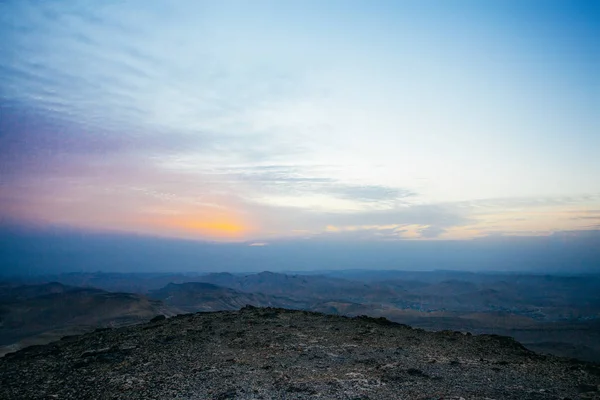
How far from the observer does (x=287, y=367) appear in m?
11.6

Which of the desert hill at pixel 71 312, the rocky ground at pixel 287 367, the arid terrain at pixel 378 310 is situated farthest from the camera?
the desert hill at pixel 71 312

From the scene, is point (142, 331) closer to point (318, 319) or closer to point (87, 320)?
point (318, 319)

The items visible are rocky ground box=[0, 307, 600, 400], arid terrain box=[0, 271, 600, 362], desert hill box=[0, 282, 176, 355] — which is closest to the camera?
rocky ground box=[0, 307, 600, 400]

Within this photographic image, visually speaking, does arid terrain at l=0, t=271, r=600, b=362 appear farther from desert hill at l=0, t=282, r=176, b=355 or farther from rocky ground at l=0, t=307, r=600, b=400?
rocky ground at l=0, t=307, r=600, b=400

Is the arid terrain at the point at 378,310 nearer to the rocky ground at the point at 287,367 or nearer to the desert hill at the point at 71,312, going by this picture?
the desert hill at the point at 71,312

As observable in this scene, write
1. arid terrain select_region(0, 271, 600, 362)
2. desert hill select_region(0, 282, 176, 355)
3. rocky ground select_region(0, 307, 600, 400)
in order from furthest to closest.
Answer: desert hill select_region(0, 282, 176, 355) < arid terrain select_region(0, 271, 600, 362) < rocky ground select_region(0, 307, 600, 400)

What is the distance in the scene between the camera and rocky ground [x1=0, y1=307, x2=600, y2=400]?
31.8ft

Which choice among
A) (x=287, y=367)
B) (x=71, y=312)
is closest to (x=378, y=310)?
(x=71, y=312)

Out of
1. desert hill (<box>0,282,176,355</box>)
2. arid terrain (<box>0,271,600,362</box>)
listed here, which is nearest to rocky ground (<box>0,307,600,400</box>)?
arid terrain (<box>0,271,600,362</box>)

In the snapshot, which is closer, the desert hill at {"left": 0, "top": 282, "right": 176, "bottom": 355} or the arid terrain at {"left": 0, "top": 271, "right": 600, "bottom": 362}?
the arid terrain at {"left": 0, "top": 271, "right": 600, "bottom": 362}

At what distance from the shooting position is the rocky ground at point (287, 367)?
9.68 m

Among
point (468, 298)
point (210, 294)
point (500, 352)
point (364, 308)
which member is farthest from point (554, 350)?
point (468, 298)

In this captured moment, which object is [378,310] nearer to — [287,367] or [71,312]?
[71,312]

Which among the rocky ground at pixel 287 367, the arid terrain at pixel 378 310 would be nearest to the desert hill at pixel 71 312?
the arid terrain at pixel 378 310
